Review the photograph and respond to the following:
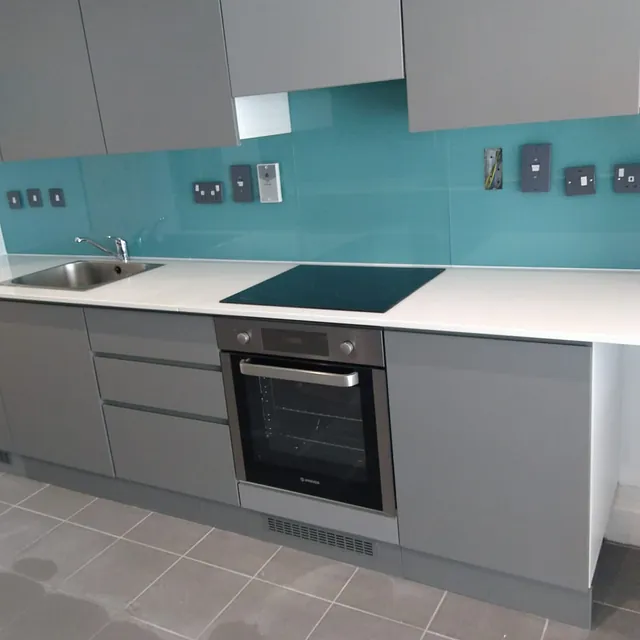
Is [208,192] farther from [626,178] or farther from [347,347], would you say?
[626,178]

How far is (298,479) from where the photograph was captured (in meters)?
2.27

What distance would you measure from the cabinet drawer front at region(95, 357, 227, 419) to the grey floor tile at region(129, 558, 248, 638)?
0.53 meters

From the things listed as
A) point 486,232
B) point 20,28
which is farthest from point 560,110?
point 20,28

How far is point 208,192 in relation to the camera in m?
2.79

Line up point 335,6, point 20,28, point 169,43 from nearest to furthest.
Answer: point 335,6, point 169,43, point 20,28

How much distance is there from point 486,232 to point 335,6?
2.82ft

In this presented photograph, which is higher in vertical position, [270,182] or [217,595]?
[270,182]

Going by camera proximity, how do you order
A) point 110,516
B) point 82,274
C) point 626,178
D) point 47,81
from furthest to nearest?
point 82,274 → point 110,516 → point 47,81 → point 626,178

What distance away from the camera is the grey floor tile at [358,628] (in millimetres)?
1956

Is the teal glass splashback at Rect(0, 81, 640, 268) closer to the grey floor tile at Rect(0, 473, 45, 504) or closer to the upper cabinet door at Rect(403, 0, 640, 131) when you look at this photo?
the upper cabinet door at Rect(403, 0, 640, 131)

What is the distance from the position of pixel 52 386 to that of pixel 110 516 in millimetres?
566

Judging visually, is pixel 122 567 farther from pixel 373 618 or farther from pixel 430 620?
pixel 430 620

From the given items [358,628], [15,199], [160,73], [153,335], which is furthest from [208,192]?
[358,628]

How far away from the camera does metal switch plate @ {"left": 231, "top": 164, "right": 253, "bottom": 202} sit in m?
2.67
